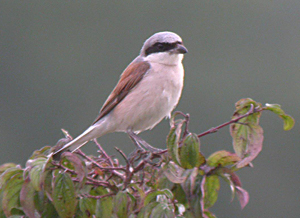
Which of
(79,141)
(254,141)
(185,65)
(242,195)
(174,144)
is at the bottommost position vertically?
(185,65)

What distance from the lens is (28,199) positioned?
2.28 meters

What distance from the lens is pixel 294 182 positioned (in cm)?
1769

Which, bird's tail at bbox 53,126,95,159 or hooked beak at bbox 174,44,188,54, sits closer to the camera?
bird's tail at bbox 53,126,95,159

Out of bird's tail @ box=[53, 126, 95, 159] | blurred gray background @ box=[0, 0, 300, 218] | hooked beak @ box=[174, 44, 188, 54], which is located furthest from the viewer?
blurred gray background @ box=[0, 0, 300, 218]

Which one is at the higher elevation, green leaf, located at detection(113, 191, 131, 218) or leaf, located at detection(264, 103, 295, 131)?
leaf, located at detection(264, 103, 295, 131)

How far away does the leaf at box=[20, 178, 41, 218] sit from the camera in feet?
7.46

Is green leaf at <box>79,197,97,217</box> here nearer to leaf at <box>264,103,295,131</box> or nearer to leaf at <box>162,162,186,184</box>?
leaf at <box>162,162,186,184</box>

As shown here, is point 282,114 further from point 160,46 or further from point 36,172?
point 160,46

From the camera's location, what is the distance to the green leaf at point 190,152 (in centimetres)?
226

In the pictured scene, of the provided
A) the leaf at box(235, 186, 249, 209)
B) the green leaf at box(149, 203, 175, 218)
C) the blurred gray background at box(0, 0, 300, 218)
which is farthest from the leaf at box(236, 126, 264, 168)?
the blurred gray background at box(0, 0, 300, 218)

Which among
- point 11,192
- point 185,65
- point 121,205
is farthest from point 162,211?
point 185,65

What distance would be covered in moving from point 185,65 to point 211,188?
16128 mm

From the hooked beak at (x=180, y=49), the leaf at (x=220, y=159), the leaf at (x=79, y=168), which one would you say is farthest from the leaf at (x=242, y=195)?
the hooked beak at (x=180, y=49)

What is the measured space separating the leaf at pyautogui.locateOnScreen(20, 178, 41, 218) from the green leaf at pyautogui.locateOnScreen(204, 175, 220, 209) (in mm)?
725
